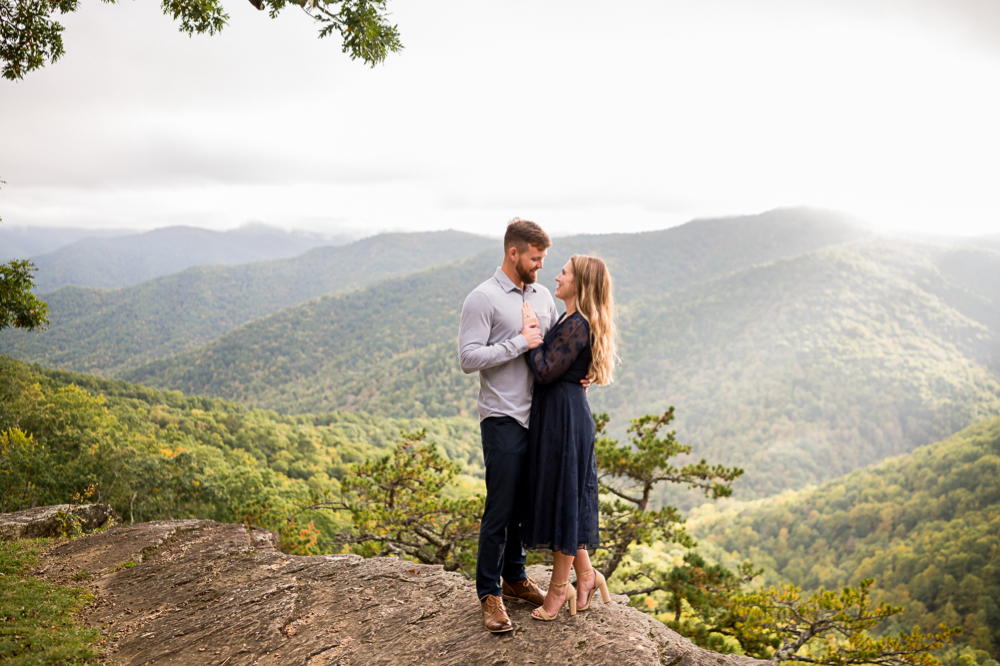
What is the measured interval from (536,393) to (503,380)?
0.90 feet

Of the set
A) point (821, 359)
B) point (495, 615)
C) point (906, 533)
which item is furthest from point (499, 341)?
point (821, 359)

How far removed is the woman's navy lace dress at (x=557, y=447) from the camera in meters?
3.32

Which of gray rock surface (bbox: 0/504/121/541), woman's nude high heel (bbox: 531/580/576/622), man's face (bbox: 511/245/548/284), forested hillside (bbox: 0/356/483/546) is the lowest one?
forested hillside (bbox: 0/356/483/546)

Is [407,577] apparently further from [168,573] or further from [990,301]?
[990,301]

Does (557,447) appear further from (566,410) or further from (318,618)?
(318,618)

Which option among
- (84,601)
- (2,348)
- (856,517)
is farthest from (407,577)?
(2,348)

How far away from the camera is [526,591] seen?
3.76 m

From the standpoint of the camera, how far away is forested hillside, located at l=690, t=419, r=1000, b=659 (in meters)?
41.6

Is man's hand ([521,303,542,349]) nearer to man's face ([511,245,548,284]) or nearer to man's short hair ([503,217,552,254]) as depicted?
man's face ([511,245,548,284])

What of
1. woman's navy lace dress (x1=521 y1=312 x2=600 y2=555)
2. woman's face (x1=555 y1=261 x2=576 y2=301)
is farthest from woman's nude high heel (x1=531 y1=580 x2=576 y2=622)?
woman's face (x1=555 y1=261 x2=576 y2=301)

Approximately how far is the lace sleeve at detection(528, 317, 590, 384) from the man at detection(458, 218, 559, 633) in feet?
0.34

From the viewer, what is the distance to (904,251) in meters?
184

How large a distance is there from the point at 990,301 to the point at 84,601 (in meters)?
224

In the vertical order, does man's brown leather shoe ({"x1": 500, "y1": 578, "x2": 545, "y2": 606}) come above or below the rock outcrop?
above
